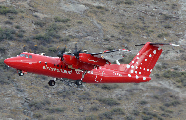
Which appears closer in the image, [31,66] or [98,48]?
[31,66]

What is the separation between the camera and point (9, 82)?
2039 inches

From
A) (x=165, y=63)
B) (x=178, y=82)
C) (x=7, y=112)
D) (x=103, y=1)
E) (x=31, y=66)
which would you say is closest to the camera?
(x=31, y=66)

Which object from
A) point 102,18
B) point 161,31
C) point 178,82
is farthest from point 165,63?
point 102,18

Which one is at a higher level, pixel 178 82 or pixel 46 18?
pixel 46 18

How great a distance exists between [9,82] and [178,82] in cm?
2967

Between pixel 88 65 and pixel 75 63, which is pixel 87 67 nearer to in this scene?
pixel 88 65

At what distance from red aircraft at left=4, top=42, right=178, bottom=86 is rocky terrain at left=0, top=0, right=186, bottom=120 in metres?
3.28

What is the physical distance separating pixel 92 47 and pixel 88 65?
26807mm

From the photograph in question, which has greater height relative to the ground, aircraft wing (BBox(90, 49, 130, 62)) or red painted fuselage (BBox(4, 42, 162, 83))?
aircraft wing (BBox(90, 49, 130, 62))

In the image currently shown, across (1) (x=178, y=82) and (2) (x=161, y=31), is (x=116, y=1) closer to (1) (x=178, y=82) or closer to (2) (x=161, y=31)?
(2) (x=161, y=31)

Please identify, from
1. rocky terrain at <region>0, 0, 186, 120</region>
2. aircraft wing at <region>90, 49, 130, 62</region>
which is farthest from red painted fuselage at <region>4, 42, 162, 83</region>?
rocky terrain at <region>0, 0, 186, 120</region>

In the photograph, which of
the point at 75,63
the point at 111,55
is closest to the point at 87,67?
the point at 75,63

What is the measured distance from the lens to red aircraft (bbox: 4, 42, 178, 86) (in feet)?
123

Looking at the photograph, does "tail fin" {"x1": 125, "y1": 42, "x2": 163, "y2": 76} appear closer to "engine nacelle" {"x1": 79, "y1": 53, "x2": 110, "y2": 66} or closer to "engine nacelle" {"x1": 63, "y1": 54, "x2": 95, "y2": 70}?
"engine nacelle" {"x1": 79, "y1": 53, "x2": 110, "y2": 66}
